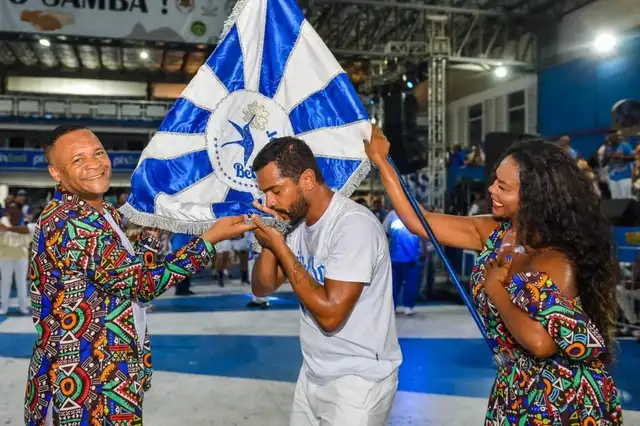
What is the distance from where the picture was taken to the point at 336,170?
10.3ft

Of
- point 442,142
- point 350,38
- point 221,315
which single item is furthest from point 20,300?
point 350,38

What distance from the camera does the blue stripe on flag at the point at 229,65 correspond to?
3.21 m

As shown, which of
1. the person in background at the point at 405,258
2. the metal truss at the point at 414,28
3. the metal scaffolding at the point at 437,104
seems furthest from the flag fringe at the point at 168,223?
the metal scaffolding at the point at 437,104

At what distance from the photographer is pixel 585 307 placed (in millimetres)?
1958

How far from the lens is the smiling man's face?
7.35 feet

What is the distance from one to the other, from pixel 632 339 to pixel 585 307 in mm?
6121

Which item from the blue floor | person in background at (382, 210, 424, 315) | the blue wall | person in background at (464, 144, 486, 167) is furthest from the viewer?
person in background at (464, 144, 486, 167)

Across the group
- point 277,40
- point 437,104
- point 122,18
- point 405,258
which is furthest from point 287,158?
point 437,104

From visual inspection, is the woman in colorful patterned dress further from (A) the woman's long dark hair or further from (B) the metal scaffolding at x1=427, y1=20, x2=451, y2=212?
(B) the metal scaffolding at x1=427, y1=20, x2=451, y2=212

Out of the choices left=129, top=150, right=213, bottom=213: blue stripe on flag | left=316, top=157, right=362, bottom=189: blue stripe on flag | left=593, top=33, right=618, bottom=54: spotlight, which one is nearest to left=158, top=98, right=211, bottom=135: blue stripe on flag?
left=129, top=150, right=213, bottom=213: blue stripe on flag

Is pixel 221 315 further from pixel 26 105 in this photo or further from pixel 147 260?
pixel 26 105

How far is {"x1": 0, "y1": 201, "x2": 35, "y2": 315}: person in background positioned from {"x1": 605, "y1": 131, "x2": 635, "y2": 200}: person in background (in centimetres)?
866

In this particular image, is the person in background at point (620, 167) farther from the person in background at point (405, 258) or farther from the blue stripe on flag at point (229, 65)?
the blue stripe on flag at point (229, 65)

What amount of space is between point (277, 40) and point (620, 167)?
8130 mm
